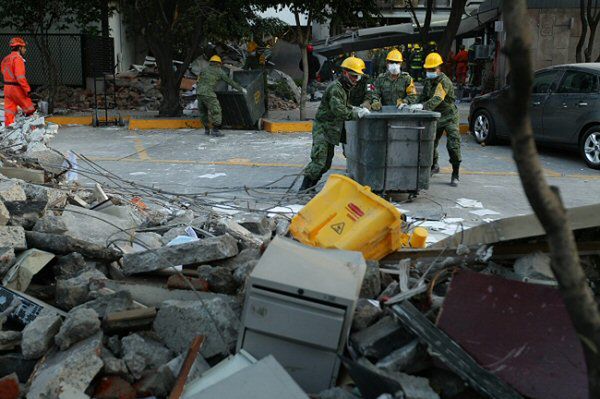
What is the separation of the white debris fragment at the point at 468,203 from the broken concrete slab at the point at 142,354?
19.0ft

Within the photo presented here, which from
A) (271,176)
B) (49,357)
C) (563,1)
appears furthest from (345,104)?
(563,1)

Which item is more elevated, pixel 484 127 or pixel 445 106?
pixel 445 106

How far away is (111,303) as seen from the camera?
169 inches

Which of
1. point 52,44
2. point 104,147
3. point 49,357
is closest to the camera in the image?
point 49,357

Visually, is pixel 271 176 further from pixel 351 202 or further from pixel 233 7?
pixel 233 7

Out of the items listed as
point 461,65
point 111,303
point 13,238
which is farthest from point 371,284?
point 461,65

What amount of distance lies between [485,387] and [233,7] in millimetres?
14733

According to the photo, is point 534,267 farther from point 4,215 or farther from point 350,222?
point 4,215

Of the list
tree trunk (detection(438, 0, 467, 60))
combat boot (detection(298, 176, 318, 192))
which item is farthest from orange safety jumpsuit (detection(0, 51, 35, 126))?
tree trunk (detection(438, 0, 467, 60))

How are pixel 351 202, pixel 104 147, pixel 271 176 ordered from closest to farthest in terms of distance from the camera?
pixel 351 202 → pixel 271 176 → pixel 104 147

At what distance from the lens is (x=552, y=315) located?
12.4 ft

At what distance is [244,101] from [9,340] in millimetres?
12102

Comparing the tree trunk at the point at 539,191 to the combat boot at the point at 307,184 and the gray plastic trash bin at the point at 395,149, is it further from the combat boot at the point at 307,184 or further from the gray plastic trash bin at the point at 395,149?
the combat boot at the point at 307,184

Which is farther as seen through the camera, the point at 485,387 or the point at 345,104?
the point at 345,104
